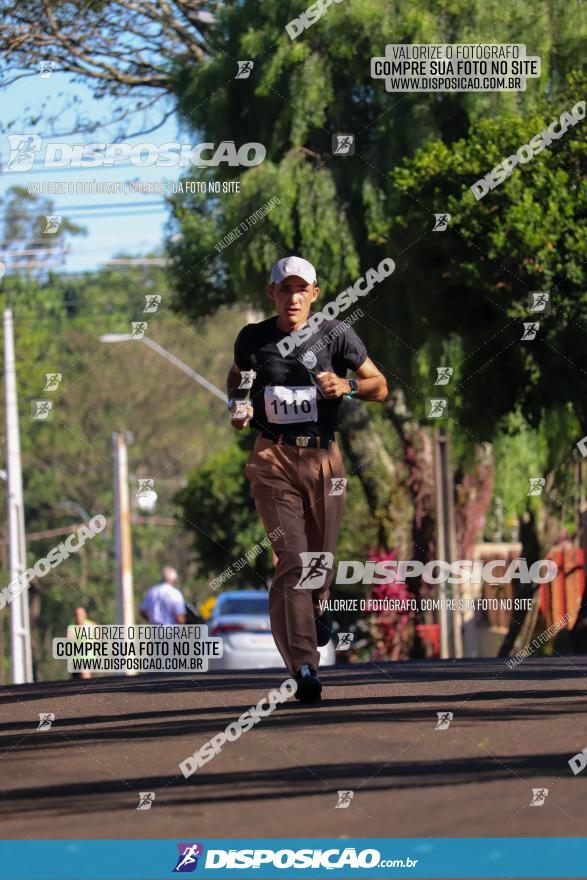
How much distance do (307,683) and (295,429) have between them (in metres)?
1.21

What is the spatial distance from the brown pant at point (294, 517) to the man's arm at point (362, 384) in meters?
0.32

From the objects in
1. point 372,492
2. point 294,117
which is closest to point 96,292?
point 372,492

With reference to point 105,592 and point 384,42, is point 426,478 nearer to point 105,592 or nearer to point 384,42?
point 384,42

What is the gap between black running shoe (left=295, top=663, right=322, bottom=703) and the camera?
326 inches

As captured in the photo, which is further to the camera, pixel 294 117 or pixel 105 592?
pixel 105 592

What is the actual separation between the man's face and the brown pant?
0.60 metres

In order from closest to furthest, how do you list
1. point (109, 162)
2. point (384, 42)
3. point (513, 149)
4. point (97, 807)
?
1. point (97, 807)
2. point (513, 149)
3. point (109, 162)
4. point (384, 42)

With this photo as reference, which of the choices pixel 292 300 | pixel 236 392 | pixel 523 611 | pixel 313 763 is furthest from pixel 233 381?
pixel 523 611

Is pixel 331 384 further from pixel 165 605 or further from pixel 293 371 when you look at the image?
pixel 165 605

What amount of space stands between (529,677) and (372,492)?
22.9 meters

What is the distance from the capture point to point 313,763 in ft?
21.0

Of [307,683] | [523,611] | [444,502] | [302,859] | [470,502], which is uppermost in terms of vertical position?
[470,502]

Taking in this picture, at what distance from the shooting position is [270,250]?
886 inches

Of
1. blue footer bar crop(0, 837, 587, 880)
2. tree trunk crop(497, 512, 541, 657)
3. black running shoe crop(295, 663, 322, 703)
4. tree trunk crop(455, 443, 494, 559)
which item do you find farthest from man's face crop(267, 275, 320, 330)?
tree trunk crop(455, 443, 494, 559)
